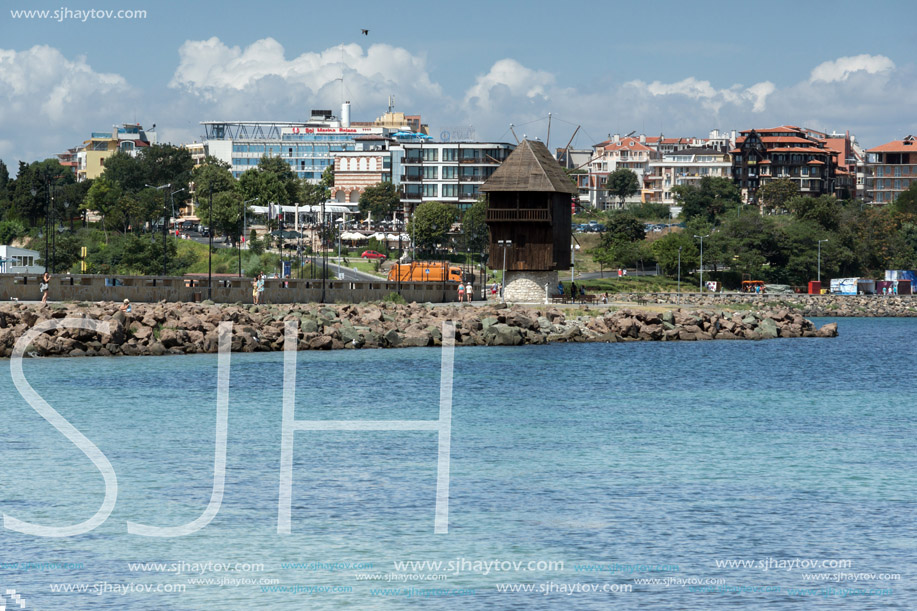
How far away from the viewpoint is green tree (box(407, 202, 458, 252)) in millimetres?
127438

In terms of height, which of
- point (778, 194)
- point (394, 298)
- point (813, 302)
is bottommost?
point (813, 302)

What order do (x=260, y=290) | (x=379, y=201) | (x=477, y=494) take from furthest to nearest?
(x=379, y=201) → (x=260, y=290) → (x=477, y=494)

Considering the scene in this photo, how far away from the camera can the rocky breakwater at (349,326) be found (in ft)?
155

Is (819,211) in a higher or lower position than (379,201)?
lower

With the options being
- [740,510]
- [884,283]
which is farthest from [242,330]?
[884,283]

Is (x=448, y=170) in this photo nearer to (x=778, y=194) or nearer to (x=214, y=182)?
(x=214, y=182)

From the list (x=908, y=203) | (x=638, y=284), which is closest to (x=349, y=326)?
(x=638, y=284)

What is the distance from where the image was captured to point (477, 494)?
2247cm

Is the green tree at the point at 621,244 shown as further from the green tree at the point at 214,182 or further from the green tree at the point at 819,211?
the green tree at the point at 214,182

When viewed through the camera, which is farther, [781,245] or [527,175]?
[781,245]

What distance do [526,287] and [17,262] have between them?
40.0 metres

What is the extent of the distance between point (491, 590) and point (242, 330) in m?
36.6

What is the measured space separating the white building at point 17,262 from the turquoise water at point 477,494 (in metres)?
45.7

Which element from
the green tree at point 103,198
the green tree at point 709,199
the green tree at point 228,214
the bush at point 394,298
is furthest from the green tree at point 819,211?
the bush at point 394,298
